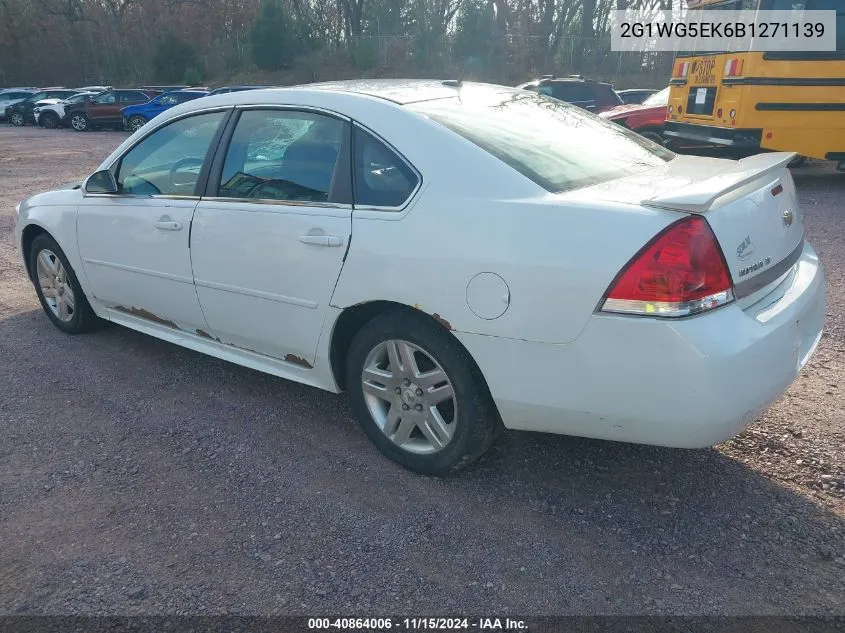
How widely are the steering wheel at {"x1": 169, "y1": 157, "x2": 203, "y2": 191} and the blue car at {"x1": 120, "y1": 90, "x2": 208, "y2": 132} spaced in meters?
22.1

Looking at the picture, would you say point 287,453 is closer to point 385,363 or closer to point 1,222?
point 385,363

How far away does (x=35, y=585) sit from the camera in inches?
97.1

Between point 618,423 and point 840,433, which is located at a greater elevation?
point 618,423

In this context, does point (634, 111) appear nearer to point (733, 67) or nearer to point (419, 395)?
point (733, 67)

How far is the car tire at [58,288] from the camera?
468 cm

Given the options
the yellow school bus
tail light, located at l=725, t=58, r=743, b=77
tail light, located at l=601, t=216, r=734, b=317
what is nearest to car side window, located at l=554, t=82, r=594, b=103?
the yellow school bus

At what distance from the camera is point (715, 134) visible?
32.7 feet

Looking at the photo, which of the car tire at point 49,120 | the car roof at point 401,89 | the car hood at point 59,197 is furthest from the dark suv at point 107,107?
the car roof at point 401,89

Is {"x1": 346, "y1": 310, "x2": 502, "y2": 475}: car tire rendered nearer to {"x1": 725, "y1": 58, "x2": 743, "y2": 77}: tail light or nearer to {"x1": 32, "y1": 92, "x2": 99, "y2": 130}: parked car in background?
{"x1": 725, "y1": 58, "x2": 743, "y2": 77}: tail light

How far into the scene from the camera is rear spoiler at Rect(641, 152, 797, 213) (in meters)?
2.32

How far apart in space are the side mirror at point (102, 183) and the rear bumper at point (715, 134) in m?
8.33

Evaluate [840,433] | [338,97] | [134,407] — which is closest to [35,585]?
[134,407]

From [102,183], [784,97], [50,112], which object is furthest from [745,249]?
[50,112]

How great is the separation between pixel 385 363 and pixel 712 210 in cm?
148
